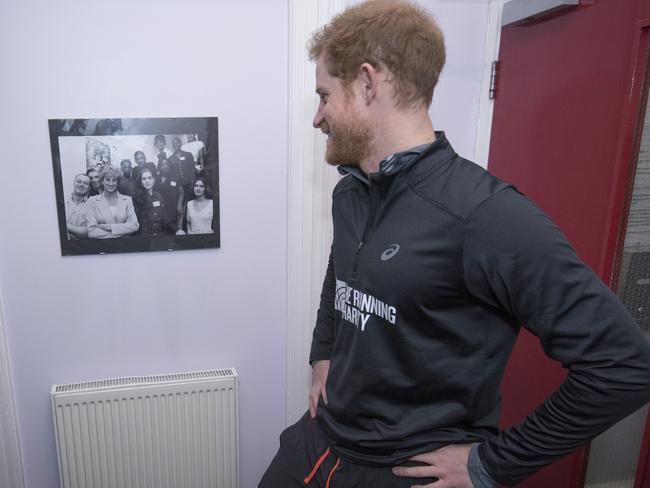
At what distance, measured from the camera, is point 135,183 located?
1548 millimetres

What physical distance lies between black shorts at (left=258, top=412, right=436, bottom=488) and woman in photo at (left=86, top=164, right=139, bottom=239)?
0.81 m

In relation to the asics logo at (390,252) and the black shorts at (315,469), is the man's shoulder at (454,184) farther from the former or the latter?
the black shorts at (315,469)

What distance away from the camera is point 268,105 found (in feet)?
5.25

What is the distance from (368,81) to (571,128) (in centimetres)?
63

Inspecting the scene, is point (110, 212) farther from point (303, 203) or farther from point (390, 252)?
point (390, 252)

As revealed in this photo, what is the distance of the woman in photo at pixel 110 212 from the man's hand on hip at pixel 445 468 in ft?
3.64

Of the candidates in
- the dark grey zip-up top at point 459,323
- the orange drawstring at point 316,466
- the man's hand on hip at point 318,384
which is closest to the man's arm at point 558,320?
the dark grey zip-up top at point 459,323

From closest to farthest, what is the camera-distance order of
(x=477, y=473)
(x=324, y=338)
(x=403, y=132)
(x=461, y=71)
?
(x=477, y=473)
(x=403, y=132)
(x=324, y=338)
(x=461, y=71)

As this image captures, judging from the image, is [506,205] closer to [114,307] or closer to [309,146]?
[309,146]

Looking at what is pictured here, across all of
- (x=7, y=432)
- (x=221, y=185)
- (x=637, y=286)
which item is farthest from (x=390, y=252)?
(x=7, y=432)

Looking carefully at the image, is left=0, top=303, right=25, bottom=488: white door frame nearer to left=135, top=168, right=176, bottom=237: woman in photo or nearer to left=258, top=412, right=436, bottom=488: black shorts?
left=135, top=168, right=176, bottom=237: woman in photo

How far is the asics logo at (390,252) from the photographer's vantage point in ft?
3.16

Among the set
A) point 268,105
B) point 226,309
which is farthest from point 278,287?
point 268,105

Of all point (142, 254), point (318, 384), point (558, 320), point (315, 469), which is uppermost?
point (558, 320)
